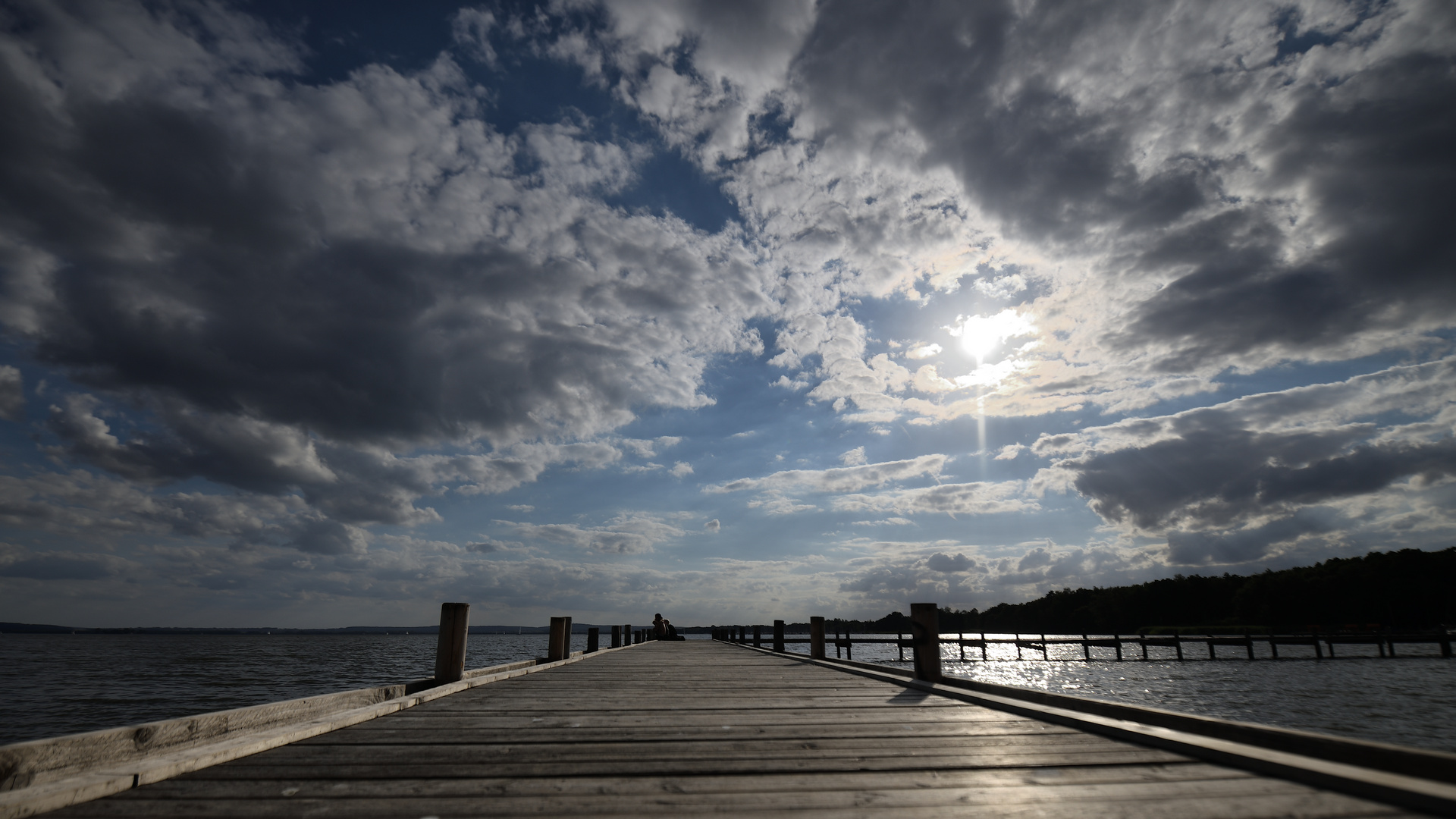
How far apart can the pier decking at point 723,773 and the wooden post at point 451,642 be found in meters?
2.05

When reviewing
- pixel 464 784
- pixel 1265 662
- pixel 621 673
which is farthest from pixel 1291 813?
pixel 1265 662

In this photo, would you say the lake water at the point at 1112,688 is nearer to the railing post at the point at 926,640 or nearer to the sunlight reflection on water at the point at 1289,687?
the sunlight reflection on water at the point at 1289,687

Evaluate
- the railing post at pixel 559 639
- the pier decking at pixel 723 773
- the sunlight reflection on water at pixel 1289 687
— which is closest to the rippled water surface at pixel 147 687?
the railing post at pixel 559 639

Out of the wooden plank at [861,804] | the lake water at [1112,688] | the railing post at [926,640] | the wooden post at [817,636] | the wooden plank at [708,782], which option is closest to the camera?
the wooden plank at [861,804]

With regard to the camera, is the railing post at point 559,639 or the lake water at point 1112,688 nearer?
the railing post at point 559,639

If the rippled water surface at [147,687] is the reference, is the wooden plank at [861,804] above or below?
above

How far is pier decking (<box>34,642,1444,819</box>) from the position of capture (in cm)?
246

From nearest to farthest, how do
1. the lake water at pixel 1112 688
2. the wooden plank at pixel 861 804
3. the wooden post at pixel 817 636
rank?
the wooden plank at pixel 861 804
the wooden post at pixel 817 636
the lake water at pixel 1112 688

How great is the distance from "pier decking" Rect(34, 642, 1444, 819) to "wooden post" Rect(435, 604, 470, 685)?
6.71 ft

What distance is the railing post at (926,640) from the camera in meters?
6.68

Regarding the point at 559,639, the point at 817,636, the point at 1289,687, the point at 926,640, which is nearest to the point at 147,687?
the point at 559,639

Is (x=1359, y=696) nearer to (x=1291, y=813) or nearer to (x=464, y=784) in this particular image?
(x=1291, y=813)

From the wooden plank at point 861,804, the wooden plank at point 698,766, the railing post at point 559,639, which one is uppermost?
the wooden plank at point 861,804

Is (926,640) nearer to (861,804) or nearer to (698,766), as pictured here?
(698,766)
